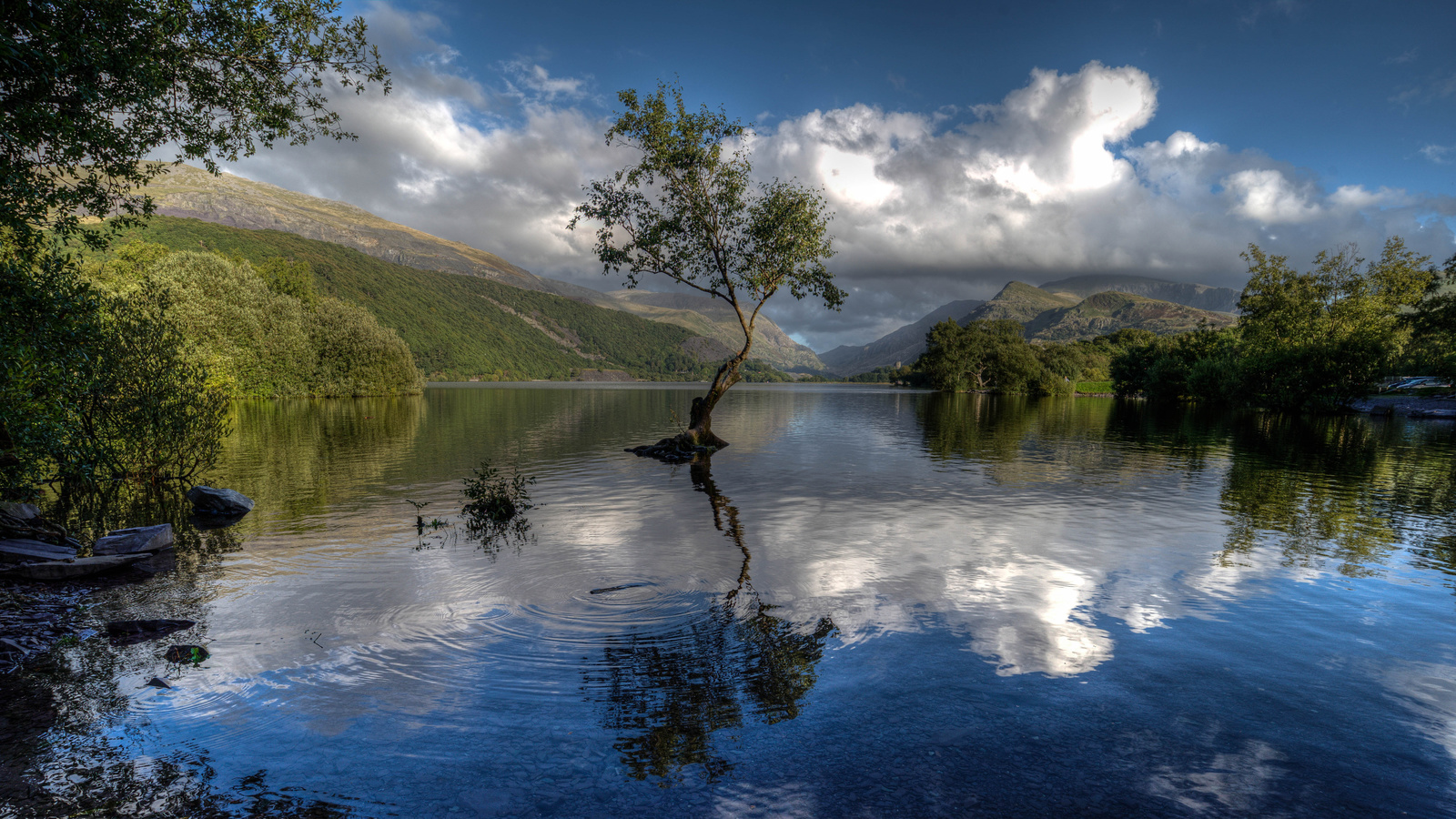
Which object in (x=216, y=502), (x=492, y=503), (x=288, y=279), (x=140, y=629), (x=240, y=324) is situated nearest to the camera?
(x=140, y=629)

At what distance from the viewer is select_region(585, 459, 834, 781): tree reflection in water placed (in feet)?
23.9

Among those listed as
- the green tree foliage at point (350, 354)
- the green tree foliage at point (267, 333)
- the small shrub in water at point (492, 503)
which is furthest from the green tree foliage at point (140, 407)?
the green tree foliage at point (350, 354)

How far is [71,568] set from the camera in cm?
1355

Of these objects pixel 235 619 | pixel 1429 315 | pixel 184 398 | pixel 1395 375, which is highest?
pixel 1429 315

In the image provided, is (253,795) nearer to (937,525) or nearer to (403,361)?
(937,525)

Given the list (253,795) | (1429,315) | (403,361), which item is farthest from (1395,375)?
(403,361)

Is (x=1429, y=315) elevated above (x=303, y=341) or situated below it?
above

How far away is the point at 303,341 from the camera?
9269 cm

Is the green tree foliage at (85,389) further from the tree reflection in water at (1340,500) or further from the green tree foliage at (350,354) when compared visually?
the green tree foliage at (350,354)

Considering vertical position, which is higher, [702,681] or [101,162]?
[101,162]

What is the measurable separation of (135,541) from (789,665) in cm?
1763

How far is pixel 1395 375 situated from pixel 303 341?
182 meters

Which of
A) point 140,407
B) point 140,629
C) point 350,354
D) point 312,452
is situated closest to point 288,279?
point 350,354

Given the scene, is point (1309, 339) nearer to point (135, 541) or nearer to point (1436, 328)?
point (1436, 328)
